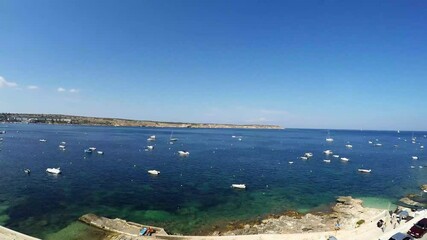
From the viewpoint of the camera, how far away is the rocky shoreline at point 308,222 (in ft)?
143

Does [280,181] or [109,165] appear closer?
[280,181]

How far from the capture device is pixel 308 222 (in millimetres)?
47188

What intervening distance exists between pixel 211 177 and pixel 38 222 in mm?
45137

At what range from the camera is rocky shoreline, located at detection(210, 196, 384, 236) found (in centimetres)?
4347

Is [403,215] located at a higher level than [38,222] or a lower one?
higher

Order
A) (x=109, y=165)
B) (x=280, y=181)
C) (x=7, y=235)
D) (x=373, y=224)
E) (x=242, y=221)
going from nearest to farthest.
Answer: (x=7, y=235), (x=373, y=224), (x=242, y=221), (x=280, y=181), (x=109, y=165)

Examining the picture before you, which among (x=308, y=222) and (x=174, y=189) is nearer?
(x=308, y=222)

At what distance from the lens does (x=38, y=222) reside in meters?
45.0

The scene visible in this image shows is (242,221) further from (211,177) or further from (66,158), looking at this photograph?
(66,158)

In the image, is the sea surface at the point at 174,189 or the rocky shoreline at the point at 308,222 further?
the sea surface at the point at 174,189

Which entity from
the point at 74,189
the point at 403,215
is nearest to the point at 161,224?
the point at 74,189

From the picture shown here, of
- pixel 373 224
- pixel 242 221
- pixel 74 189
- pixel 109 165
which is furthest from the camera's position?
pixel 109 165

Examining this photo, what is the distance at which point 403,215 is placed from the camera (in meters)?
41.6

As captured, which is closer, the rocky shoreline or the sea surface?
the rocky shoreline
